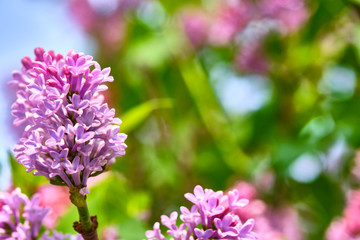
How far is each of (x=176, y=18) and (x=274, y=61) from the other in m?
0.55

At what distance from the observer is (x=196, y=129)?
1.85 meters

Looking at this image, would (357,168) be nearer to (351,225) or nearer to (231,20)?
(351,225)

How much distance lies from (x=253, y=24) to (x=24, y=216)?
1.15 m

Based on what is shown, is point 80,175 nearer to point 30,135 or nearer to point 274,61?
point 30,135

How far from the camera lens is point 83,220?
0.56 metres

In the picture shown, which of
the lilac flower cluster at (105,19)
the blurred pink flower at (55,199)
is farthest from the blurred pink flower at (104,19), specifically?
the blurred pink flower at (55,199)

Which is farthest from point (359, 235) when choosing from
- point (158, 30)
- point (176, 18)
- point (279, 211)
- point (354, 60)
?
point (176, 18)

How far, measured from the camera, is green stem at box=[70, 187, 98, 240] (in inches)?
21.9

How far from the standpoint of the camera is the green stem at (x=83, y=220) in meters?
0.56

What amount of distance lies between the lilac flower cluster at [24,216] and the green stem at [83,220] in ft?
0.20

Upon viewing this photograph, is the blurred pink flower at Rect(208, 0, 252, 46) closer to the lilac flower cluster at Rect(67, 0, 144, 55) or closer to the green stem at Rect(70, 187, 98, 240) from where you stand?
the lilac flower cluster at Rect(67, 0, 144, 55)

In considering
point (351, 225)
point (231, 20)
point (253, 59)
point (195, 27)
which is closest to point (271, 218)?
point (351, 225)

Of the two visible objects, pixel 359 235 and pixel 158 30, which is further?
pixel 158 30

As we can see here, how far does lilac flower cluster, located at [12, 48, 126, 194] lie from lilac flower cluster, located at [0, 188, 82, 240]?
89 millimetres
